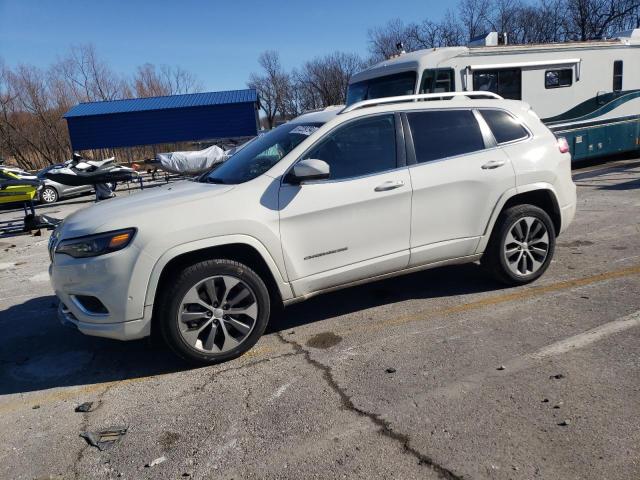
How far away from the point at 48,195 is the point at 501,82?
15179 mm

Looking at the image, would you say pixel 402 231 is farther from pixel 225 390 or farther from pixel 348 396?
pixel 225 390

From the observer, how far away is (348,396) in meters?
3.16

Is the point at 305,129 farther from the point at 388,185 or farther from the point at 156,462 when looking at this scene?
the point at 156,462

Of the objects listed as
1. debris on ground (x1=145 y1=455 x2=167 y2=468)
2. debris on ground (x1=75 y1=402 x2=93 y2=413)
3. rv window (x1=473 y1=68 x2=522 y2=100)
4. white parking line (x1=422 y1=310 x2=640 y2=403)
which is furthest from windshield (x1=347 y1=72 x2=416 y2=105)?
debris on ground (x1=145 y1=455 x2=167 y2=468)

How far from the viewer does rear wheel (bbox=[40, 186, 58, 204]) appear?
17141 mm

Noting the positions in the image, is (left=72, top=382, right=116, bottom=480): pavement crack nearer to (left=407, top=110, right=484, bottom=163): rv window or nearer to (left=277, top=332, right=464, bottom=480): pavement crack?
(left=277, top=332, right=464, bottom=480): pavement crack

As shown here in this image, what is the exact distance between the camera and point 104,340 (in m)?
4.36

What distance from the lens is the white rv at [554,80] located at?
390 inches

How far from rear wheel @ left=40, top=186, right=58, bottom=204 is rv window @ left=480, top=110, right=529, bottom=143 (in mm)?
16693

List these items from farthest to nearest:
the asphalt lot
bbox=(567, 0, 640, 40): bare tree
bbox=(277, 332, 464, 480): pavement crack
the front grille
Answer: bbox=(567, 0, 640, 40): bare tree < the front grille < the asphalt lot < bbox=(277, 332, 464, 480): pavement crack

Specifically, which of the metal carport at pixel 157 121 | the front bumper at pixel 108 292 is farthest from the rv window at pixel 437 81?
the metal carport at pixel 157 121

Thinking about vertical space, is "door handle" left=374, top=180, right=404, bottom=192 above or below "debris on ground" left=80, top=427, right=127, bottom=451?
above

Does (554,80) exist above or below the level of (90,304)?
above

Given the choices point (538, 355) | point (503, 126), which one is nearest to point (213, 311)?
point (538, 355)
